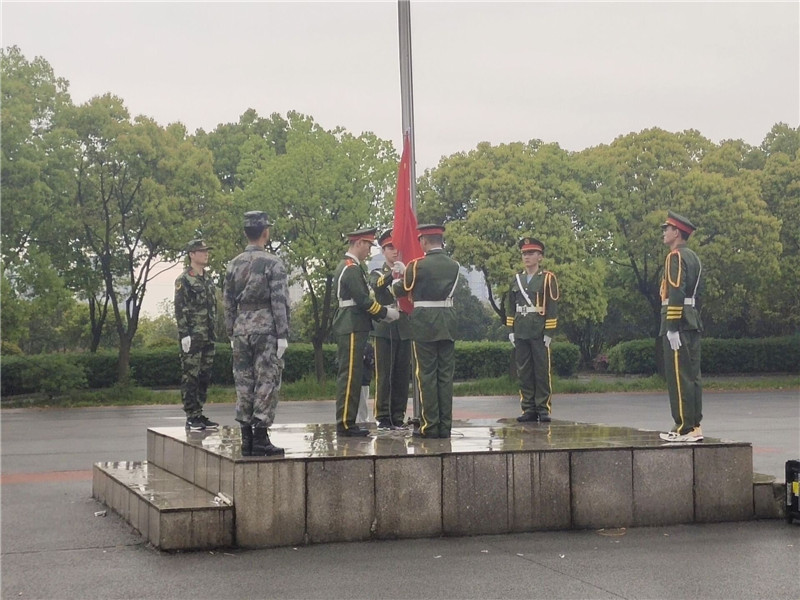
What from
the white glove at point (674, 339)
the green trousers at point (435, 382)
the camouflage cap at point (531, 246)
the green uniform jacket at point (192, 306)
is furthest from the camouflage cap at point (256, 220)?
the camouflage cap at point (531, 246)

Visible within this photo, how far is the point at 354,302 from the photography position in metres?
10.9

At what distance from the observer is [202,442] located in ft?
34.3

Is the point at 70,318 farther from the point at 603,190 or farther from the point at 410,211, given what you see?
the point at 410,211

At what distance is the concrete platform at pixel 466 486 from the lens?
8.48 metres

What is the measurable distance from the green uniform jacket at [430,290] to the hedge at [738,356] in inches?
1361

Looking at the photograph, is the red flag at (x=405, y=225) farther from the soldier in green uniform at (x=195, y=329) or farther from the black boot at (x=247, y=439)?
the black boot at (x=247, y=439)

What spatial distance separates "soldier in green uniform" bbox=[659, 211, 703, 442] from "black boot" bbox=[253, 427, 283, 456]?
3719 mm

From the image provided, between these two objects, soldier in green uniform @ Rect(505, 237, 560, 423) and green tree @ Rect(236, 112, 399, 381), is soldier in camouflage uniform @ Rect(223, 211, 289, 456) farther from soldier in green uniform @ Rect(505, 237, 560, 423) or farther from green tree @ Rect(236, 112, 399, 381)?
green tree @ Rect(236, 112, 399, 381)

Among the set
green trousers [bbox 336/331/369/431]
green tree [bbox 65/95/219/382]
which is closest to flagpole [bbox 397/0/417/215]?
green trousers [bbox 336/331/369/431]

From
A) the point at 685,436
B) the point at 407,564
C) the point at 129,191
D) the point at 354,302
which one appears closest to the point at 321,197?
the point at 129,191

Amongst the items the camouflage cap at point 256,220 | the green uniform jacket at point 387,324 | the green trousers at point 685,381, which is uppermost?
the camouflage cap at point 256,220

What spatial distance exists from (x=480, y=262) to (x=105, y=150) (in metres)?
11.8

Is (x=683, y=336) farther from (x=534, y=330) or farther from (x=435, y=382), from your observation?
(x=534, y=330)

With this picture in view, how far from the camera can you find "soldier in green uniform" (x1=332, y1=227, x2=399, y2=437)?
10.9 m
